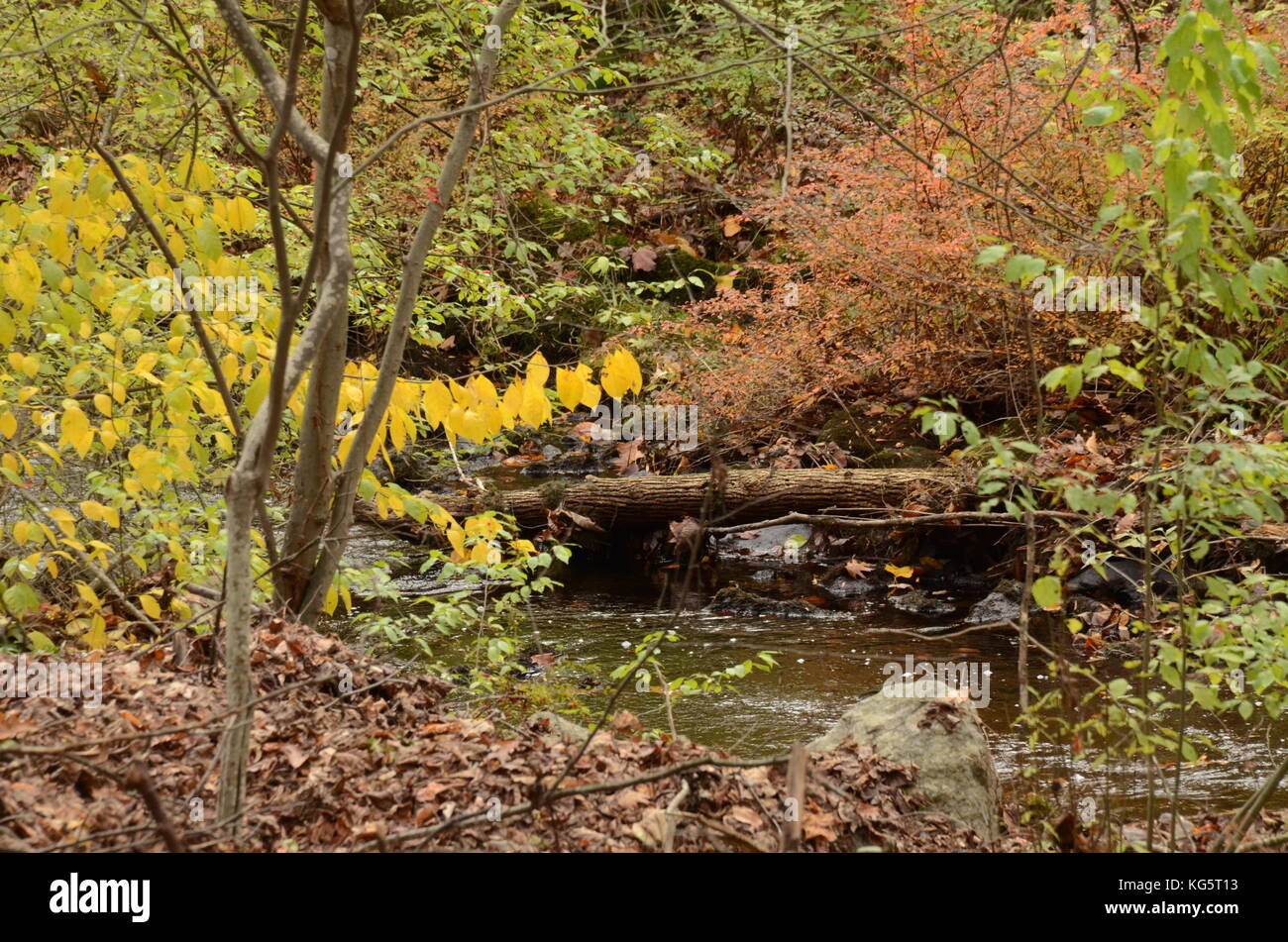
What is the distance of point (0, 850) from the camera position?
2.16m

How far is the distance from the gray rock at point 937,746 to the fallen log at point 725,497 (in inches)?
161

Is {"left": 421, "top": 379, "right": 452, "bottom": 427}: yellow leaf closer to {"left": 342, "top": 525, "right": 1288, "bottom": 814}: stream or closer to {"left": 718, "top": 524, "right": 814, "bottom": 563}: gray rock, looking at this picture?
{"left": 342, "top": 525, "right": 1288, "bottom": 814}: stream

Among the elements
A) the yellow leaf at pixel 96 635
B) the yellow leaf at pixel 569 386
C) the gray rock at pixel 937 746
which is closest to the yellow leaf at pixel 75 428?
the yellow leaf at pixel 96 635

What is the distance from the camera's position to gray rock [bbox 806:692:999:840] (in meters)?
3.77

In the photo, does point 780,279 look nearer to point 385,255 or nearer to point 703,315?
point 703,315

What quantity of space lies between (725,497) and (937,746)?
4729 millimetres

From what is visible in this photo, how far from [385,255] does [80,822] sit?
16.3 ft

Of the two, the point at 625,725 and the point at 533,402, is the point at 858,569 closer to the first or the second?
the point at 625,725

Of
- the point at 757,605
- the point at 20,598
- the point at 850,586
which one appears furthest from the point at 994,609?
the point at 20,598

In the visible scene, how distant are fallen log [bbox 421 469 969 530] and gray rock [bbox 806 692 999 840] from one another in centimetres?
409

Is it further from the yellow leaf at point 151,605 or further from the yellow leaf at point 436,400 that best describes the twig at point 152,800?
the yellow leaf at point 151,605

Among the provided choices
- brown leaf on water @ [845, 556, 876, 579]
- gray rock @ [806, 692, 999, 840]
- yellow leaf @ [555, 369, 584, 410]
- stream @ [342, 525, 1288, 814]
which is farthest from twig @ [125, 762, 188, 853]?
brown leaf on water @ [845, 556, 876, 579]

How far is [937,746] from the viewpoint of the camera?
12.9 ft
